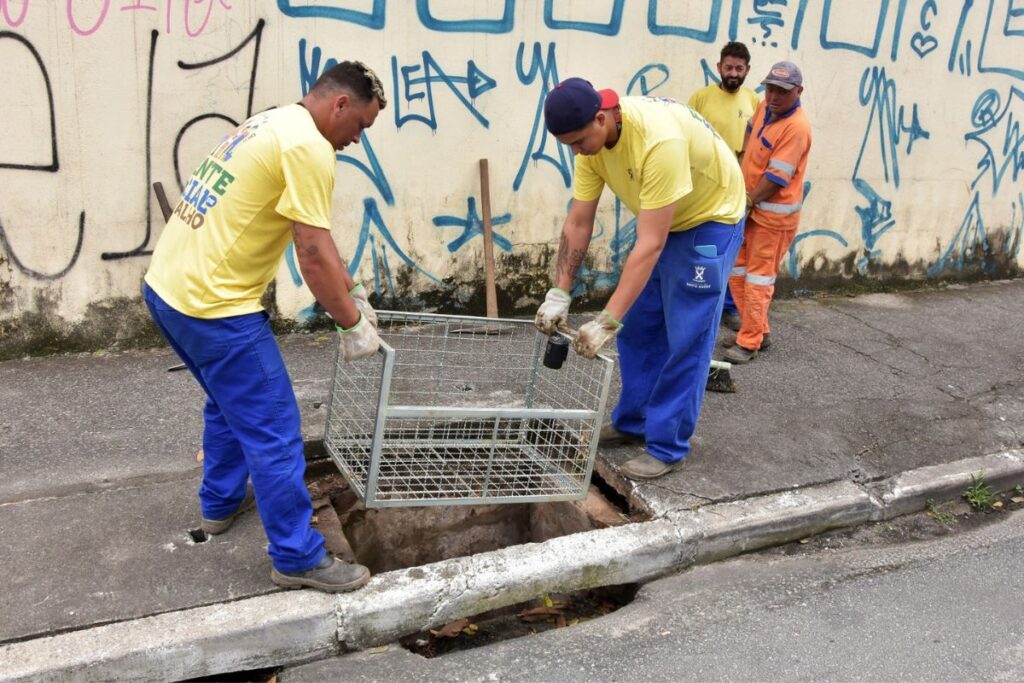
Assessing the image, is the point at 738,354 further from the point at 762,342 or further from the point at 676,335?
the point at 676,335

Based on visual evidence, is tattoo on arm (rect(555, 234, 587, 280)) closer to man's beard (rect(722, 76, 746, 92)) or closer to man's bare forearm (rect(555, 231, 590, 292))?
man's bare forearm (rect(555, 231, 590, 292))

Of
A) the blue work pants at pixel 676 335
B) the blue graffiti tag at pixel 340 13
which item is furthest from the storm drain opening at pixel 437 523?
the blue graffiti tag at pixel 340 13

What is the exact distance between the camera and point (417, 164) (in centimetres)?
544

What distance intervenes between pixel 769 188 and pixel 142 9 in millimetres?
3844

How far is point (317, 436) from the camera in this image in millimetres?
4047

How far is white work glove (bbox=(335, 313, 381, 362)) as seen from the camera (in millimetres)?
2777

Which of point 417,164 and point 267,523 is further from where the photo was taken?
point 417,164

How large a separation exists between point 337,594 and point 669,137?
7.01ft

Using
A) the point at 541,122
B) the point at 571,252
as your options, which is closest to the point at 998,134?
the point at 541,122

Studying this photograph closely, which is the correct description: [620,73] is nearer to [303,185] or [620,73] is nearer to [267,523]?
[303,185]

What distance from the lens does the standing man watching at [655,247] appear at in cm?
331

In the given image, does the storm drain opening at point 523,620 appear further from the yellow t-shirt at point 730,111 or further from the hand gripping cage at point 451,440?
the yellow t-shirt at point 730,111

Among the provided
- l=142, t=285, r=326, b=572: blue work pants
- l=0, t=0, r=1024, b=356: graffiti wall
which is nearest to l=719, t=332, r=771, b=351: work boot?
l=0, t=0, r=1024, b=356: graffiti wall

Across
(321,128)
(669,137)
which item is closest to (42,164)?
(321,128)
